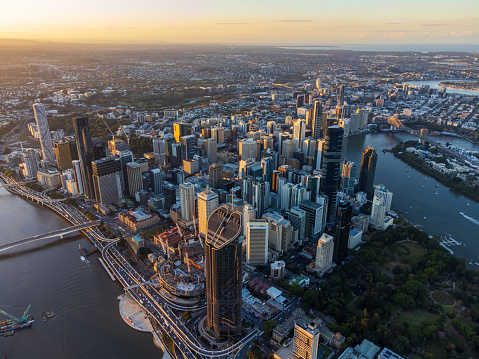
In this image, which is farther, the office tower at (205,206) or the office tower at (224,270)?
the office tower at (205,206)

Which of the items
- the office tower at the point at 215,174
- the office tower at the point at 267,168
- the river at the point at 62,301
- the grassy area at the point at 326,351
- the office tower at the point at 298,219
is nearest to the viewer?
the grassy area at the point at 326,351

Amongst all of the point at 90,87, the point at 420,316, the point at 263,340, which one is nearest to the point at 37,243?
the point at 263,340

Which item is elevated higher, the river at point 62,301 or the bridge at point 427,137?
the bridge at point 427,137

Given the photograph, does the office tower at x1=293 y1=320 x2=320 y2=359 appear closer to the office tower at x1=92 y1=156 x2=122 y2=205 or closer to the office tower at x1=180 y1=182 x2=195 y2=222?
the office tower at x1=180 y1=182 x2=195 y2=222

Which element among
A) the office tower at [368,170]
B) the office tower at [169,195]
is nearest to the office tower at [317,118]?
the office tower at [368,170]

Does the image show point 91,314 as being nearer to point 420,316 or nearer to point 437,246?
point 420,316

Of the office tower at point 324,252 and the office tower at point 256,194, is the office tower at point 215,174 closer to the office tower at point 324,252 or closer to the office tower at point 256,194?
the office tower at point 256,194
